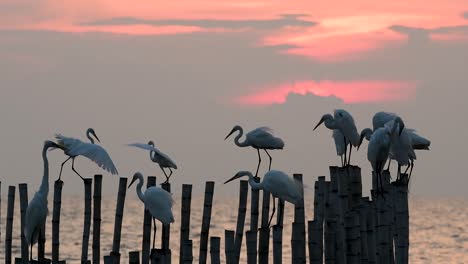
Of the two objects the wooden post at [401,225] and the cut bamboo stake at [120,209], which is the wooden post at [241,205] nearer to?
the cut bamboo stake at [120,209]

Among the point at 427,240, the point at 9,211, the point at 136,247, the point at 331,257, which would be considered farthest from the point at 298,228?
the point at 427,240

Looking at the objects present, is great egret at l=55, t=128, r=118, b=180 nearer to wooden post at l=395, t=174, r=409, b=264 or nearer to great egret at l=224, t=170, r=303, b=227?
great egret at l=224, t=170, r=303, b=227

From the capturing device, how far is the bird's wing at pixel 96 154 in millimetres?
17098

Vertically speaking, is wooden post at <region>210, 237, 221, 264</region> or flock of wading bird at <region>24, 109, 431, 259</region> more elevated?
flock of wading bird at <region>24, 109, 431, 259</region>

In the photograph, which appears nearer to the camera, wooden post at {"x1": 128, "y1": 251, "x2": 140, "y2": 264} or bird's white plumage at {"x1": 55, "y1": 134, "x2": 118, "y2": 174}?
wooden post at {"x1": 128, "y1": 251, "x2": 140, "y2": 264}

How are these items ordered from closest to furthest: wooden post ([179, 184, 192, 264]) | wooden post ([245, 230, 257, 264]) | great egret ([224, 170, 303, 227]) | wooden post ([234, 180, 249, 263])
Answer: wooden post ([245, 230, 257, 264]) < great egret ([224, 170, 303, 227]) < wooden post ([179, 184, 192, 264]) < wooden post ([234, 180, 249, 263])

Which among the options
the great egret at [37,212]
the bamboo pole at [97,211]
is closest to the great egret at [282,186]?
the bamboo pole at [97,211]

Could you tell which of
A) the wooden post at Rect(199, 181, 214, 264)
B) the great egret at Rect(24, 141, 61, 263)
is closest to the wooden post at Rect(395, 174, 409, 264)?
the wooden post at Rect(199, 181, 214, 264)

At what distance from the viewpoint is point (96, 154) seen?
17406mm

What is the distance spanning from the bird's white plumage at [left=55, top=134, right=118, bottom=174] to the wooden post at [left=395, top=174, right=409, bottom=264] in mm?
4515

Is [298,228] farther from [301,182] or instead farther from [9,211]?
[9,211]

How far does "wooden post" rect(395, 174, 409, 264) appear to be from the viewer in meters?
14.5

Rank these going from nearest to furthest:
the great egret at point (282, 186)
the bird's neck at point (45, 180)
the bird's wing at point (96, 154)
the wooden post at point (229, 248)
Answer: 1. the wooden post at point (229, 248)
2. the great egret at point (282, 186)
3. the bird's neck at point (45, 180)
4. the bird's wing at point (96, 154)

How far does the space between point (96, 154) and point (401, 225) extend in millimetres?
5210
